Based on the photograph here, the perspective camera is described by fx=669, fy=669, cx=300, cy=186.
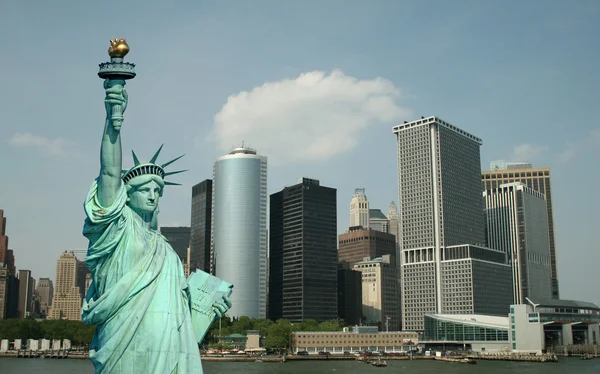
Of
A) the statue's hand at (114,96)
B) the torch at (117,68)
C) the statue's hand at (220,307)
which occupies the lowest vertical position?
the statue's hand at (220,307)

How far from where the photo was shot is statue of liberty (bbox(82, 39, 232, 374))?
2486 cm

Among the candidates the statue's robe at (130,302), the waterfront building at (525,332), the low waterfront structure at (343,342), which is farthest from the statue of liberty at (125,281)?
the waterfront building at (525,332)

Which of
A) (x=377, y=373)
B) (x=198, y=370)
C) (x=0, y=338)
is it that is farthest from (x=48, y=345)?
(x=198, y=370)

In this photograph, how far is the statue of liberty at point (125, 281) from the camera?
2486 centimetres

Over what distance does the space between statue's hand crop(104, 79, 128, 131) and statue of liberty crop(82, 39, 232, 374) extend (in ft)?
0.05

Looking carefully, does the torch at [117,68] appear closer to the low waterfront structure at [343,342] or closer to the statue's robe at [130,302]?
the statue's robe at [130,302]

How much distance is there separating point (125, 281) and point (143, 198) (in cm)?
353

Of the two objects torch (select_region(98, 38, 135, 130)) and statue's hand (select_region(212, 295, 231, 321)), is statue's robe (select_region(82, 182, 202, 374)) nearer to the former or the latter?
statue's hand (select_region(212, 295, 231, 321))

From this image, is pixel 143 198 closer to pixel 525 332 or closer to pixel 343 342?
pixel 343 342

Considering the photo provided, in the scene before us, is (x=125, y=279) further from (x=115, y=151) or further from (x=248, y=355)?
(x=248, y=355)

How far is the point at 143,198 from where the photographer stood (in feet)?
87.6

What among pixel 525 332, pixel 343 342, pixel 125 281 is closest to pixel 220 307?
pixel 125 281

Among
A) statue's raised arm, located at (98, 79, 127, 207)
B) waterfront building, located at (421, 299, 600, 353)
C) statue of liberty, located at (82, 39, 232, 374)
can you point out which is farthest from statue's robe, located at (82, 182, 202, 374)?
waterfront building, located at (421, 299, 600, 353)

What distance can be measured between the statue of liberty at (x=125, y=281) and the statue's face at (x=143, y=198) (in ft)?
0.13
